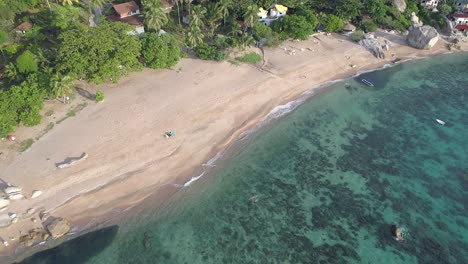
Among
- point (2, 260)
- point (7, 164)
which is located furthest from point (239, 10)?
point (2, 260)

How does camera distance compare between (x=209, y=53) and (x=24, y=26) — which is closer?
(x=209, y=53)

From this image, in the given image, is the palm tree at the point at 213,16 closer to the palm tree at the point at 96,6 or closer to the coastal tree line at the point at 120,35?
the coastal tree line at the point at 120,35

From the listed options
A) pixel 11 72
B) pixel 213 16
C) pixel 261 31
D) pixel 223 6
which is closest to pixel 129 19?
pixel 213 16

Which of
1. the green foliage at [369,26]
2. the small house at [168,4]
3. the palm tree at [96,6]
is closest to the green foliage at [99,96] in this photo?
the palm tree at [96,6]

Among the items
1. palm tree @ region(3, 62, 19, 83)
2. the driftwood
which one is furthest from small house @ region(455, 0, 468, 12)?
palm tree @ region(3, 62, 19, 83)

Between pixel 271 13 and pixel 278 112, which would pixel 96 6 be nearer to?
pixel 271 13

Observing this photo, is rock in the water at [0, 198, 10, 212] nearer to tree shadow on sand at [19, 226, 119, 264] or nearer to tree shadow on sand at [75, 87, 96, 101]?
tree shadow on sand at [19, 226, 119, 264]
